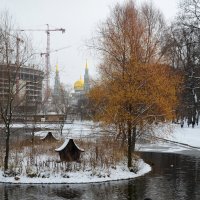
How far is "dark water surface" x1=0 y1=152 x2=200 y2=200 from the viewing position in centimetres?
1673

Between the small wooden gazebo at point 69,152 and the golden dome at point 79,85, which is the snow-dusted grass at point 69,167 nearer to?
the small wooden gazebo at point 69,152

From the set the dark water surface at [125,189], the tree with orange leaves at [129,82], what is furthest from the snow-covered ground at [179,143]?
the dark water surface at [125,189]

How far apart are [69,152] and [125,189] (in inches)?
190

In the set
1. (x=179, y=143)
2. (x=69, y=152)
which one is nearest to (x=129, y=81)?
(x=69, y=152)

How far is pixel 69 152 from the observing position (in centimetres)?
2203

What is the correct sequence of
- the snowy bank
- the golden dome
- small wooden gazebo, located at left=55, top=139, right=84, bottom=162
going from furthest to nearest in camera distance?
the golden dome → small wooden gazebo, located at left=55, top=139, right=84, bottom=162 → the snowy bank

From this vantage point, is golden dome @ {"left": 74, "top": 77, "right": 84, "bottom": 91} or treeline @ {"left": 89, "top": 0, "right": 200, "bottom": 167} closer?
treeline @ {"left": 89, "top": 0, "right": 200, "bottom": 167}

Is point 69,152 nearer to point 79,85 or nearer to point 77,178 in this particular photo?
point 77,178

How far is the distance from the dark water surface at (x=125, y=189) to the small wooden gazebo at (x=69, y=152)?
285 cm

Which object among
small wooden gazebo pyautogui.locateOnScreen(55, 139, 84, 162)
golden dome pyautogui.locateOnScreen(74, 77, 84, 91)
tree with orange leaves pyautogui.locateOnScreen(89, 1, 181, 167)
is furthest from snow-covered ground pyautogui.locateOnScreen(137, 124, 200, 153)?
golden dome pyautogui.locateOnScreen(74, 77, 84, 91)

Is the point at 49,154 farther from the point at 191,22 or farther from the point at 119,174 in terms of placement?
the point at 191,22

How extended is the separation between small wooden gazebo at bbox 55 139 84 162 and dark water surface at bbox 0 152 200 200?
2.85m

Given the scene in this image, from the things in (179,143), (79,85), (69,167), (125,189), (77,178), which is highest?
(79,85)

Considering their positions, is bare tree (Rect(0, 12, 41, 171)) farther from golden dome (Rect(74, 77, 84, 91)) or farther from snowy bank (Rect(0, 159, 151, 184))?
golden dome (Rect(74, 77, 84, 91))
